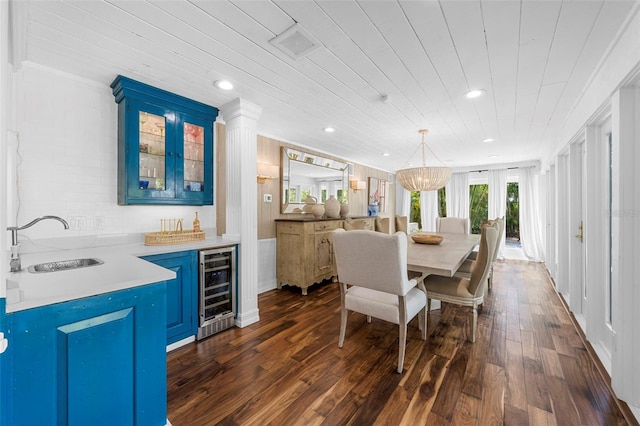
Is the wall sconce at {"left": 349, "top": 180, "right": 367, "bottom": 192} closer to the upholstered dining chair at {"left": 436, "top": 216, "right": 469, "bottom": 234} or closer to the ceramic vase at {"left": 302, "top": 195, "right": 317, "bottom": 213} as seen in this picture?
the ceramic vase at {"left": 302, "top": 195, "right": 317, "bottom": 213}

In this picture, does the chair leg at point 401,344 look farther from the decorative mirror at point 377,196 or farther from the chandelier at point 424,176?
the decorative mirror at point 377,196

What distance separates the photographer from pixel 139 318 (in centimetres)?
129

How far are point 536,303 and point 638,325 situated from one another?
198cm

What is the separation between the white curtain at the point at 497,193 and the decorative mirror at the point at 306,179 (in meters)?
3.79

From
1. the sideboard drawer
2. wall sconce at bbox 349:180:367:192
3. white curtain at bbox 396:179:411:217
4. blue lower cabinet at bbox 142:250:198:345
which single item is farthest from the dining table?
white curtain at bbox 396:179:411:217

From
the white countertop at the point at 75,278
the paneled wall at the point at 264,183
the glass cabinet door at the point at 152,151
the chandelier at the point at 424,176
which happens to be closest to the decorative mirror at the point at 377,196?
the paneled wall at the point at 264,183

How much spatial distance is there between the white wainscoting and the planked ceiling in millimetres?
1791

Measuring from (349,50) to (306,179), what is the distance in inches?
110

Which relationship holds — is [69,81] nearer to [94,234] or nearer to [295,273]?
[94,234]

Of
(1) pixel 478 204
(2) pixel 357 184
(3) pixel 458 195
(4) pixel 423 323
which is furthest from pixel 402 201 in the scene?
(4) pixel 423 323

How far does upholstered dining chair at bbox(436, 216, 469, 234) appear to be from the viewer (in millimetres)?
4555

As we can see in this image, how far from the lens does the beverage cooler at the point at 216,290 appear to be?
8.00 ft

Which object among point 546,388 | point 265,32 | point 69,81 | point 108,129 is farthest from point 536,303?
point 69,81

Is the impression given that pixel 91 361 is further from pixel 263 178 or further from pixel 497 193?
pixel 497 193
